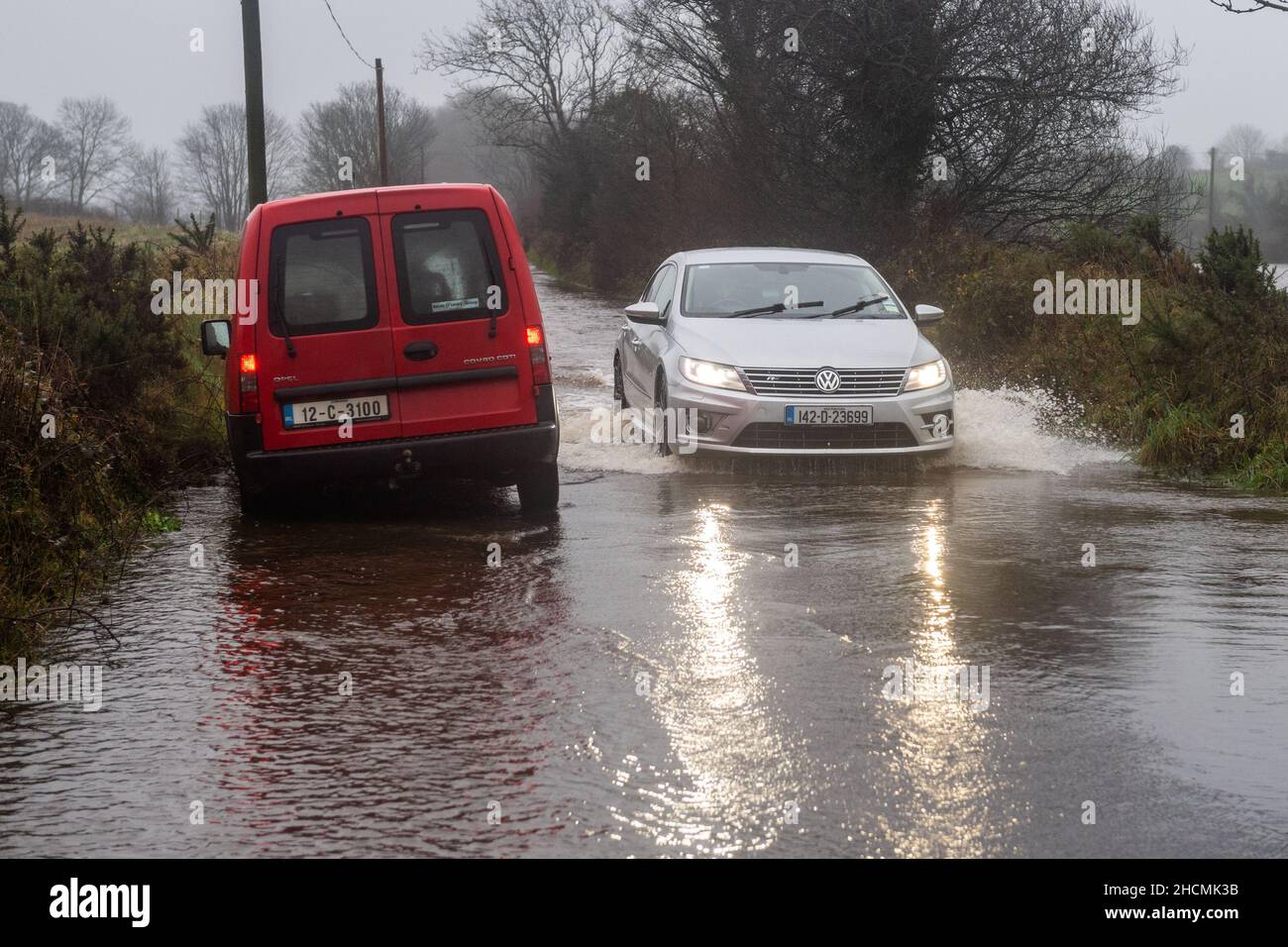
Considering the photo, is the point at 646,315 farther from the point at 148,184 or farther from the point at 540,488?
the point at 148,184

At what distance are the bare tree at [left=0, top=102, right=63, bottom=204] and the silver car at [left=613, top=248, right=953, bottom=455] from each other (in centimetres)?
12637

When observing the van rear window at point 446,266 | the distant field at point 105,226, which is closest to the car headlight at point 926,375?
the van rear window at point 446,266

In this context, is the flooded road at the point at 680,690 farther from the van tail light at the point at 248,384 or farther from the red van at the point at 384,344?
the van tail light at the point at 248,384

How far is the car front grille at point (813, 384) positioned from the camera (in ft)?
38.2

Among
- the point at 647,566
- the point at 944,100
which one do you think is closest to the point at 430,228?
the point at 647,566

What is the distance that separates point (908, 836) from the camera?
439cm

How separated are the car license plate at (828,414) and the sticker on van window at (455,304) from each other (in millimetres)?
2756

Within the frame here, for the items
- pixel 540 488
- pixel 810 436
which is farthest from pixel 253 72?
pixel 540 488

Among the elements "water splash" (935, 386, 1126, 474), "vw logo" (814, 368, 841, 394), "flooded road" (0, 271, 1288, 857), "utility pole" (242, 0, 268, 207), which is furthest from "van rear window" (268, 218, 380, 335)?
"utility pole" (242, 0, 268, 207)

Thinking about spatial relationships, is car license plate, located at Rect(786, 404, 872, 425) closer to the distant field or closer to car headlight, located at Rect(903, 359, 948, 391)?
car headlight, located at Rect(903, 359, 948, 391)

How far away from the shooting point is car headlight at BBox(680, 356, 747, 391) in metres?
11.8

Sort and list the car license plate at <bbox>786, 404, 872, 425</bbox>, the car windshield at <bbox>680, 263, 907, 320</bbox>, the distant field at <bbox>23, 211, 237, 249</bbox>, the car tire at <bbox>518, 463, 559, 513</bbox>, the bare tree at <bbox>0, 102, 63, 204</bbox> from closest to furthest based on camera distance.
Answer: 1. the car tire at <bbox>518, 463, 559, 513</bbox>
2. the car license plate at <bbox>786, 404, 872, 425</bbox>
3. the car windshield at <bbox>680, 263, 907, 320</bbox>
4. the distant field at <bbox>23, 211, 237, 249</bbox>
5. the bare tree at <bbox>0, 102, 63, 204</bbox>

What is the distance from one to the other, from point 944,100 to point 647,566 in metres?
21.5

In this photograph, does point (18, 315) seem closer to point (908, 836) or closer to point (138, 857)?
point (138, 857)
